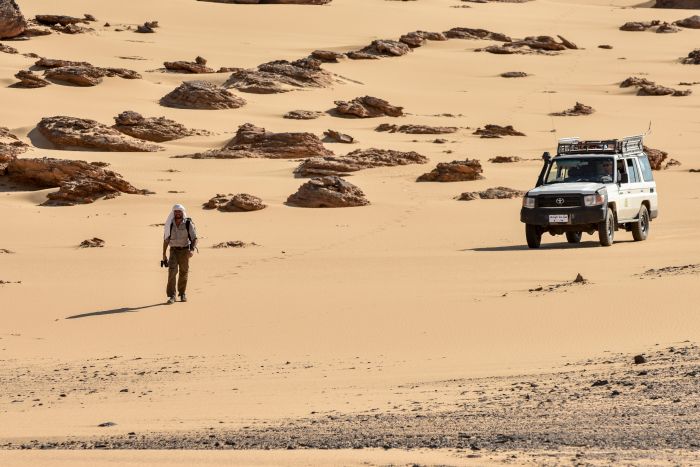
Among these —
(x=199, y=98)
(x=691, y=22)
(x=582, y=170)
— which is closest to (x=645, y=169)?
(x=582, y=170)

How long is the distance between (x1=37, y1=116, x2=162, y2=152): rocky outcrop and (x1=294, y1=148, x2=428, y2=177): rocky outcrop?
16.3 feet

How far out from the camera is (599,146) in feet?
66.8

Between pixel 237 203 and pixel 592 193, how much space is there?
8.37m

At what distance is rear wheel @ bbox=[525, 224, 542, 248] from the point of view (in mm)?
19516

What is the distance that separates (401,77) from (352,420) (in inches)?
1534

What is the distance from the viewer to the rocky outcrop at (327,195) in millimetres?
25438

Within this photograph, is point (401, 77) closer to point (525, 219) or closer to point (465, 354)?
point (525, 219)

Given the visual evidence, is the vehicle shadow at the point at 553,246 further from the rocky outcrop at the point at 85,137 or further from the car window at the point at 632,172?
the rocky outcrop at the point at 85,137

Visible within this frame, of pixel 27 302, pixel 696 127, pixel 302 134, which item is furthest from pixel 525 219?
pixel 696 127

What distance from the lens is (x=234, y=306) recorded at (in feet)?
48.9

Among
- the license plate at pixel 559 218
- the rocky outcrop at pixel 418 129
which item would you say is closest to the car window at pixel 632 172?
the license plate at pixel 559 218

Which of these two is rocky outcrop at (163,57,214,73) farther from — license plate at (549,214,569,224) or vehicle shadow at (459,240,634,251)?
license plate at (549,214,569,224)

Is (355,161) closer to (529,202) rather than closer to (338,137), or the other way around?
(338,137)

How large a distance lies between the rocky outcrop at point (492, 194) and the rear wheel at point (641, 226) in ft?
20.2
